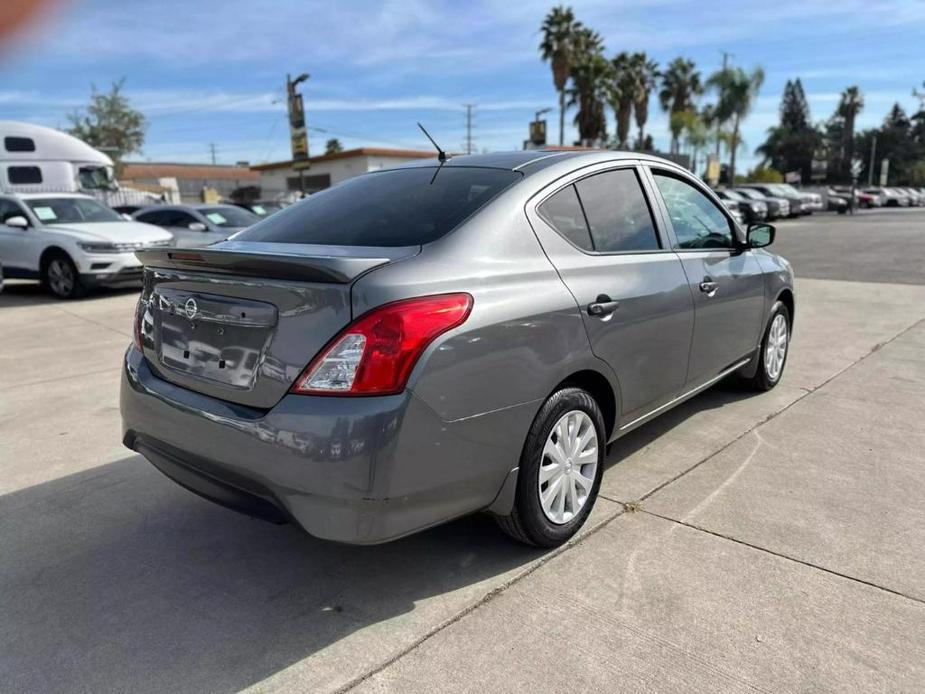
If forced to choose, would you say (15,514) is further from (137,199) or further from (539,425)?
(137,199)

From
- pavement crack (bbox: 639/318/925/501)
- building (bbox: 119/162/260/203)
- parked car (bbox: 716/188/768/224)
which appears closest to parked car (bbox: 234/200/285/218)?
pavement crack (bbox: 639/318/925/501)

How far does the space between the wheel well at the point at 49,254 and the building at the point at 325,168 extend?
29674mm

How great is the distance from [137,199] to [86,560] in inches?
1107

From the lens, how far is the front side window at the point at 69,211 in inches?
448

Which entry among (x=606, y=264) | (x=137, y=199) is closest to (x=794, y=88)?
(x=137, y=199)

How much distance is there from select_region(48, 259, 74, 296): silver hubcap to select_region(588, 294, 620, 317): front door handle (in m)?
10.1

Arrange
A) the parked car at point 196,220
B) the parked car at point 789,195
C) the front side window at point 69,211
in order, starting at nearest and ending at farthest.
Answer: the front side window at point 69,211, the parked car at point 196,220, the parked car at point 789,195

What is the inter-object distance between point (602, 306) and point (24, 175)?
19414mm

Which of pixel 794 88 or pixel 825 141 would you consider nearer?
pixel 825 141

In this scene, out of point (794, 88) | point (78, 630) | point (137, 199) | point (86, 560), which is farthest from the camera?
point (794, 88)

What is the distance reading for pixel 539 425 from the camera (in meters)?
2.76

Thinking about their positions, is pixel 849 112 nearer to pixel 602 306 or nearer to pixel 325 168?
pixel 325 168

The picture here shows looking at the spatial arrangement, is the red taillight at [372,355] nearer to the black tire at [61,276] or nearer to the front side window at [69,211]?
the black tire at [61,276]

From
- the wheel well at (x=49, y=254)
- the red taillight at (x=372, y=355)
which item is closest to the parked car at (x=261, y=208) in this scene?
the wheel well at (x=49, y=254)
